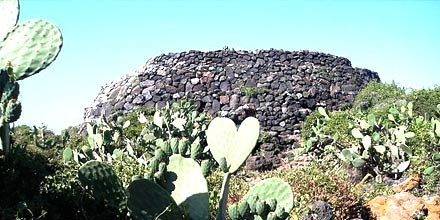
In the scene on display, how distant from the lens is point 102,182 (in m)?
3.60

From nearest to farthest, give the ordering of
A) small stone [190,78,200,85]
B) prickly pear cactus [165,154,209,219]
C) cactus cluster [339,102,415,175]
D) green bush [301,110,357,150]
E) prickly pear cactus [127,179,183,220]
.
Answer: prickly pear cactus [127,179,183,220], prickly pear cactus [165,154,209,219], cactus cluster [339,102,415,175], green bush [301,110,357,150], small stone [190,78,200,85]

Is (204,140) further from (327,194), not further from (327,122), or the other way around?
(327,122)

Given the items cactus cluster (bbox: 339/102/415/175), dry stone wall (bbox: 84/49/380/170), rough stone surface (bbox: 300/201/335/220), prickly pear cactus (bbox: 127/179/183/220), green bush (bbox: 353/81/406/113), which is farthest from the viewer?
dry stone wall (bbox: 84/49/380/170)

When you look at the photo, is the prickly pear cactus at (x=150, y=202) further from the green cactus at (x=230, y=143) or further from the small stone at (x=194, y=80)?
the small stone at (x=194, y=80)

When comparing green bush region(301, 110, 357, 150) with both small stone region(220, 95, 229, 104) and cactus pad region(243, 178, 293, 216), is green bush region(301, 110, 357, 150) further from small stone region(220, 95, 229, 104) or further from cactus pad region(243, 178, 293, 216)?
cactus pad region(243, 178, 293, 216)

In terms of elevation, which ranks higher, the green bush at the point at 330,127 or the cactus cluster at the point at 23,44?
the cactus cluster at the point at 23,44

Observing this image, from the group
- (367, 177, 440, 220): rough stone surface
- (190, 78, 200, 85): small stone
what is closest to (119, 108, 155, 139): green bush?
(190, 78, 200, 85): small stone

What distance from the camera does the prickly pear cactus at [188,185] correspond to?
3.68 m

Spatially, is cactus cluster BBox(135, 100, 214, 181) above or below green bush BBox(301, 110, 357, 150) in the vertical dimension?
above

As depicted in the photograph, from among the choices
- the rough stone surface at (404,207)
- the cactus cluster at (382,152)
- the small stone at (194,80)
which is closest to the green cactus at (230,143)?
the rough stone surface at (404,207)

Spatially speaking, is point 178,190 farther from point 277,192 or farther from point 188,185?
point 277,192

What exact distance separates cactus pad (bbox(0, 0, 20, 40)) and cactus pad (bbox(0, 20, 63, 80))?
6cm

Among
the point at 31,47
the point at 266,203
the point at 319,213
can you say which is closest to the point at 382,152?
the point at 319,213

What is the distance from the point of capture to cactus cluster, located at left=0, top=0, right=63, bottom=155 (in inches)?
148
